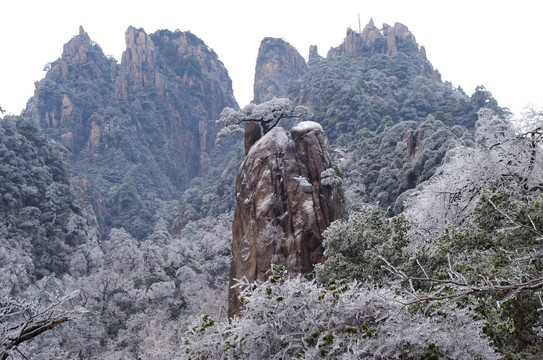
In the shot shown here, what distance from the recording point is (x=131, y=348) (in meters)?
21.2

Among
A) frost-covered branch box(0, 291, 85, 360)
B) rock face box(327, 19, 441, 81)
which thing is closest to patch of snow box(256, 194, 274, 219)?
frost-covered branch box(0, 291, 85, 360)

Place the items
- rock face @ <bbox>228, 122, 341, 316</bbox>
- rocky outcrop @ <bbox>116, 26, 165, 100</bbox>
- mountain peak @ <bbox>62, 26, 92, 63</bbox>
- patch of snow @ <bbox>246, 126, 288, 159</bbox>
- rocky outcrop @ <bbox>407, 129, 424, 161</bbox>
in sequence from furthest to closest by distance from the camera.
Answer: rocky outcrop @ <bbox>116, 26, 165, 100</bbox>
mountain peak @ <bbox>62, 26, 92, 63</bbox>
rocky outcrop @ <bbox>407, 129, 424, 161</bbox>
patch of snow @ <bbox>246, 126, 288, 159</bbox>
rock face @ <bbox>228, 122, 341, 316</bbox>

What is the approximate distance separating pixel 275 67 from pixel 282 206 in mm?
82205

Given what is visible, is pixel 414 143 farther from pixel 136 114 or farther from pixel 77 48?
pixel 77 48

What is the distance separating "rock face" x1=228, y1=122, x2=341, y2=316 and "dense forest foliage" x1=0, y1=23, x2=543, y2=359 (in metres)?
1.12

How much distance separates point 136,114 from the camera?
284ft

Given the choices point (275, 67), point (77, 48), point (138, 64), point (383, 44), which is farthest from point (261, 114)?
point (77, 48)

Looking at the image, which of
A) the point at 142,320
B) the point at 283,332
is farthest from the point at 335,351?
the point at 142,320

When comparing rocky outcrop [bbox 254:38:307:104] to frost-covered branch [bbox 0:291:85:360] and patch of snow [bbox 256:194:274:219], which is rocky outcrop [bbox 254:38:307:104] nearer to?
patch of snow [bbox 256:194:274:219]

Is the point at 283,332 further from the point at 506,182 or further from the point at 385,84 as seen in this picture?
the point at 385,84

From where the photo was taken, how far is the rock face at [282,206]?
1669 cm

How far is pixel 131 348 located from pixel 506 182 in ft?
65.0

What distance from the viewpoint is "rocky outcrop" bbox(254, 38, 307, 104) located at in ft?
297

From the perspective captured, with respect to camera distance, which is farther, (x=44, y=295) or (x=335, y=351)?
(x=44, y=295)
